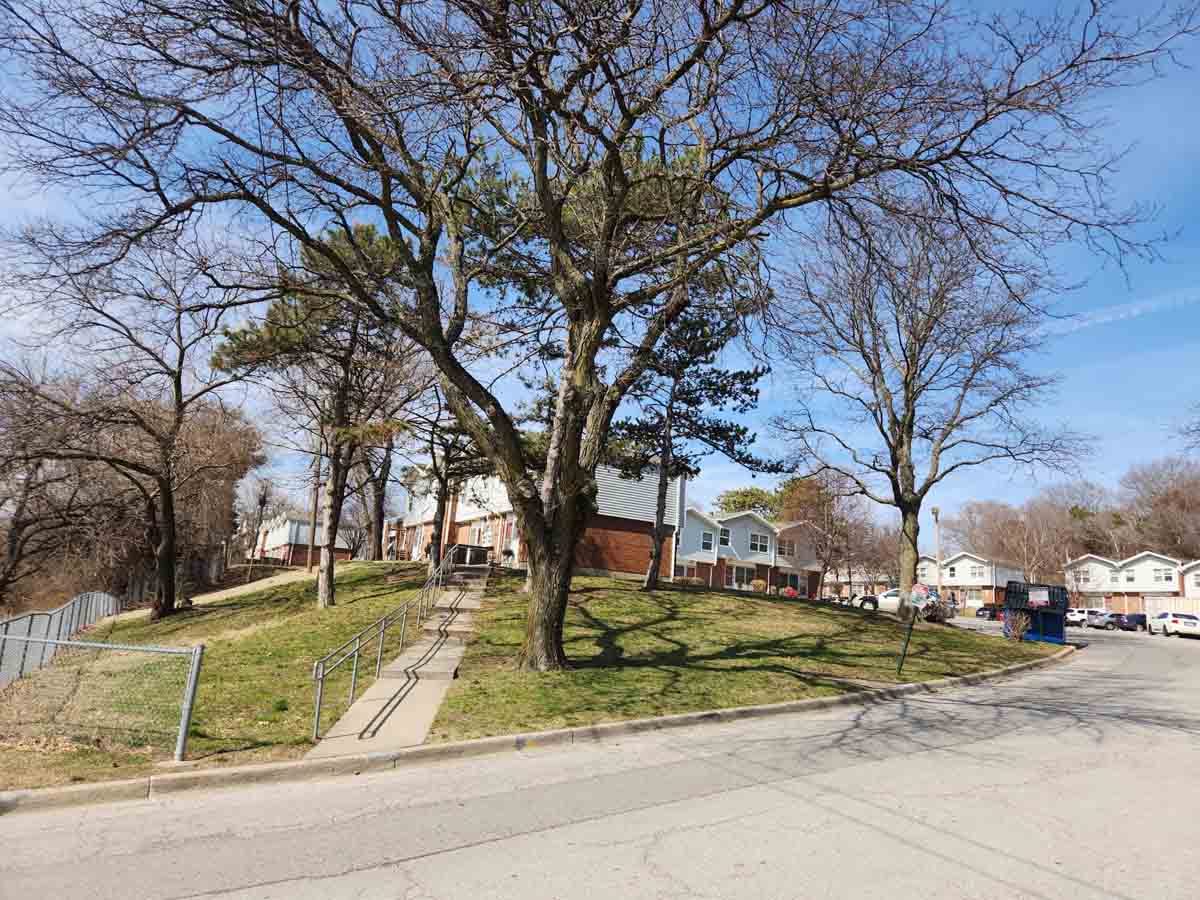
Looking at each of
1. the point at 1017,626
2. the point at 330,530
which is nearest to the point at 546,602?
the point at 330,530

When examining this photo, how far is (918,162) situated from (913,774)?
722cm

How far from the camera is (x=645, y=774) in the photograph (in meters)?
7.21

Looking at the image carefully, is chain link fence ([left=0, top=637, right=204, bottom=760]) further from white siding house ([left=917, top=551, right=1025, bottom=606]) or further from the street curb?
white siding house ([left=917, top=551, right=1025, bottom=606])

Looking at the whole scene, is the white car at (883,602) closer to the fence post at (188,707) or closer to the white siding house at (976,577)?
the white siding house at (976,577)

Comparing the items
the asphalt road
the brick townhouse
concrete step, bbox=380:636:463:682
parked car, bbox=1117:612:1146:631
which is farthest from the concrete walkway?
parked car, bbox=1117:612:1146:631

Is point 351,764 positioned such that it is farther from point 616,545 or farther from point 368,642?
point 616,545

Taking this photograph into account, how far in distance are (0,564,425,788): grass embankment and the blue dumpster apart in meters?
21.1

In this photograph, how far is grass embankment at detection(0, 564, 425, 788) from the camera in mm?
6883

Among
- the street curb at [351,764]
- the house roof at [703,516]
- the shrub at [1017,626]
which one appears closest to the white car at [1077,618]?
the house roof at [703,516]

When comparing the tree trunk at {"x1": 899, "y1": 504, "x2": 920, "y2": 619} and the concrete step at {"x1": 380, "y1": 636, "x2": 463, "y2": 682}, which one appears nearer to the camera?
the concrete step at {"x1": 380, "y1": 636, "x2": 463, "y2": 682}

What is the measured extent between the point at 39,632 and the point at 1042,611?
28432 millimetres

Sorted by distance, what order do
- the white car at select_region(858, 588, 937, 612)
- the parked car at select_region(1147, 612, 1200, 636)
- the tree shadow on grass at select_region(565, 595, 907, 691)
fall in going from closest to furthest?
the tree shadow on grass at select_region(565, 595, 907, 691) < the parked car at select_region(1147, 612, 1200, 636) < the white car at select_region(858, 588, 937, 612)

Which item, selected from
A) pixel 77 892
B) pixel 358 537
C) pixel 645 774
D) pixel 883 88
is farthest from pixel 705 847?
pixel 358 537

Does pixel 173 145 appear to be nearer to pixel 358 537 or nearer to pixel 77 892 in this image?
pixel 77 892
